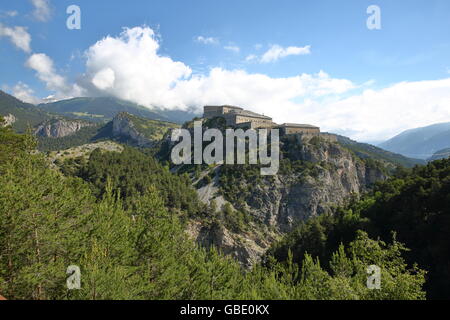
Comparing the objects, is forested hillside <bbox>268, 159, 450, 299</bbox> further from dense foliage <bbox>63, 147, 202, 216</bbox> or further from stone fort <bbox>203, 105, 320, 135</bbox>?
stone fort <bbox>203, 105, 320, 135</bbox>

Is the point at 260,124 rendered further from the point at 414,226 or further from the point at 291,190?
the point at 414,226

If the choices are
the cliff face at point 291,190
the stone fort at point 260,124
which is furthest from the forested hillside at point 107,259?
the stone fort at point 260,124

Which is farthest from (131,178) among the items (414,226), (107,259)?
(414,226)

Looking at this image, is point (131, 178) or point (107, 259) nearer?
point (107, 259)

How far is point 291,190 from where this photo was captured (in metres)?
115

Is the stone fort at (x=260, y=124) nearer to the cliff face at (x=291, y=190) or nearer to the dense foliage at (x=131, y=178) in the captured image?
the cliff face at (x=291, y=190)

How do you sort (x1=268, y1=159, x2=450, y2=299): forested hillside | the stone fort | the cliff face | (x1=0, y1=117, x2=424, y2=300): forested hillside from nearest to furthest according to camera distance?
(x1=0, y1=117, x2=424, y2=300): forested hillside, (x1=268, y1=159, x2=450, y2=299): forested hillside, the cliff face, the stone fort

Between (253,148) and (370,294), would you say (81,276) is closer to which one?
(370,294)

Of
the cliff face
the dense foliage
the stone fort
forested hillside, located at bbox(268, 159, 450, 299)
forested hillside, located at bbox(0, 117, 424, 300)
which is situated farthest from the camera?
the stone fort

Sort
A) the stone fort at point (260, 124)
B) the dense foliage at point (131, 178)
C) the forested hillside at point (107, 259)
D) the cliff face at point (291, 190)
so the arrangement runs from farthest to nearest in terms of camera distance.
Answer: the stone fort at point (260, 124) → the cliff face at point (291, 190) → the dense foliage at point (131, 178) → the forested hillside at point (107, 259)

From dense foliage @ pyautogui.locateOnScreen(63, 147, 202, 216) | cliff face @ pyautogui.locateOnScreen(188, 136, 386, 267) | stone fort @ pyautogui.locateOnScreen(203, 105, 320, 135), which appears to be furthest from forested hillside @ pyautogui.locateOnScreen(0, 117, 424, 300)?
stone fort @ pyautogui.locateOnScreen(203, 105, 320, 135)

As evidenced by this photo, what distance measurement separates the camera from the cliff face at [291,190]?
106319 millimetres

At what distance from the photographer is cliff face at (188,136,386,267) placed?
106319 mm
